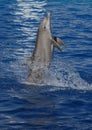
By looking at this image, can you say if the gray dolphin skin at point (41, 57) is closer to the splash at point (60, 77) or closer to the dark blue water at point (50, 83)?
the splash at point (60, 77)

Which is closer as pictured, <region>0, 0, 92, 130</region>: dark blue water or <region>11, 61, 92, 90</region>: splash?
<region>0, 0, 92, 130</region>: dark blue water

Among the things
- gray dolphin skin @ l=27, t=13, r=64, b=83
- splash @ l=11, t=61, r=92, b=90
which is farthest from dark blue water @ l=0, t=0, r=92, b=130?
gray dolphin skin @ l=27, t=13, r=64, b=83

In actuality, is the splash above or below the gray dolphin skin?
below

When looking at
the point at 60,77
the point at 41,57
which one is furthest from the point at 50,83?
the point at 60,77

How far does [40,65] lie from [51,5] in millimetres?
17704

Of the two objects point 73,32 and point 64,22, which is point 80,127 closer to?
point 73,32

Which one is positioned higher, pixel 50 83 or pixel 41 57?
pixel 41 57

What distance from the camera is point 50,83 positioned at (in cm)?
1259

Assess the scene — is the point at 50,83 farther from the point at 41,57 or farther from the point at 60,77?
the point at 60,77

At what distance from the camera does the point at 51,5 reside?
29922 millimetres

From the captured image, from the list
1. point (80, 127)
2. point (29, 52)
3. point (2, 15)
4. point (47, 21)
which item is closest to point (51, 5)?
point (2, 15)

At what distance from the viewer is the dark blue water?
33.6ft

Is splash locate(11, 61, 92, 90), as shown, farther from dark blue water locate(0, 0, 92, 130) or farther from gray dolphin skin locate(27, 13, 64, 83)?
gray dolphin skin locate(27, 13, 64, 83)

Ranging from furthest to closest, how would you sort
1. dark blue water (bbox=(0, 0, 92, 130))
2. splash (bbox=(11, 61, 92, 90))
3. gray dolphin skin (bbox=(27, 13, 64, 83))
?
gray dolphin skin (bbox=(27, 13, 64, 83)) → splash (bbox=(11, 61, 92, 90)) → dark blue water (bbox=(0, 0, 92, 130))
